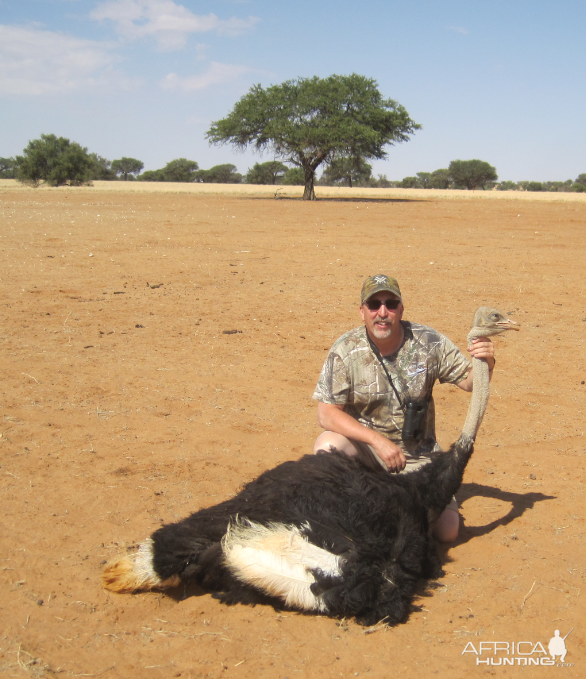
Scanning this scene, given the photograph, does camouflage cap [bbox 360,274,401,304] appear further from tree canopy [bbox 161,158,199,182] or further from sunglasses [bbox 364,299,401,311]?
tree canopy [bbox 161,158,199,182]

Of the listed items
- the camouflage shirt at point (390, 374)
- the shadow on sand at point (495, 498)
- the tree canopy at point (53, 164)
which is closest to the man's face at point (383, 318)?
the camouflage shirt at point (390, 374)

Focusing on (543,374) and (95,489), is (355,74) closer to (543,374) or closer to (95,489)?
(543,374)

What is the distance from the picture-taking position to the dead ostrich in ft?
9.49

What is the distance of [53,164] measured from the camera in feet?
158

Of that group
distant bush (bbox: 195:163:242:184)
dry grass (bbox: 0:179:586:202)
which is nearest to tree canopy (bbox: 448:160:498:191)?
dry grass (bbox: 0:179:586:202)

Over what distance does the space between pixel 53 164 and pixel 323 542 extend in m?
50.5

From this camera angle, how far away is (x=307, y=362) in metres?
6.39

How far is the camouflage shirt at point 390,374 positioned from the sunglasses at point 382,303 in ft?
0.81

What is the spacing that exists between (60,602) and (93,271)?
769 cm

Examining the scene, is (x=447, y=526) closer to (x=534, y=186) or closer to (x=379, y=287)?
(x=379, y=287)

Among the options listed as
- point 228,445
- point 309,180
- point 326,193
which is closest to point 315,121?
point 309,180

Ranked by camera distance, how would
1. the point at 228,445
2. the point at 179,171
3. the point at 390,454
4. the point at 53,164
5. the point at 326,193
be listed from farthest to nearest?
the point at 179,171 → the point at 53,164 → the point at 326,193 → the point at 228,445 → the point at 390,454

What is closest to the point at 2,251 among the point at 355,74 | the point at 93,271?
the point at 93,271

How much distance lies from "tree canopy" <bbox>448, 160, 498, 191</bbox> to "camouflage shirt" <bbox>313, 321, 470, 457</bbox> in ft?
233
